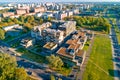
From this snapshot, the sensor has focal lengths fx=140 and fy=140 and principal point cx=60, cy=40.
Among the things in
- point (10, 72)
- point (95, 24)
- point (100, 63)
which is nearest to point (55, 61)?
point (10, 72)

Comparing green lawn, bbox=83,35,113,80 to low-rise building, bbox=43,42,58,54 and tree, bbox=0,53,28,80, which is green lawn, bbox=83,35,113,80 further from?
tree, bbox=0,53,28,80

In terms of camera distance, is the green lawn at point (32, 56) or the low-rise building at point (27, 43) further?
the low-rise building at point (27, 43)

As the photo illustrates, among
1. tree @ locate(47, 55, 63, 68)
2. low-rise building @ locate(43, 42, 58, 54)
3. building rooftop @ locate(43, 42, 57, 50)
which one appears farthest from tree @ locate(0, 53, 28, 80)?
building rooftop @ locate(43, 42, 57, 50)

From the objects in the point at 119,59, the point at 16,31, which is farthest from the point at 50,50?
the point at 16,31

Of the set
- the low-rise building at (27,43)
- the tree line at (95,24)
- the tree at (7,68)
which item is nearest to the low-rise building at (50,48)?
the low-rise building at (27,43)

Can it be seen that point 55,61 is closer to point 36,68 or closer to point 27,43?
point 36,68

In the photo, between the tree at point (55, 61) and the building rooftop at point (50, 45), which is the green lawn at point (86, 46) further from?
the tree at point (55, 61)

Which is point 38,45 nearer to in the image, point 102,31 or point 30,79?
point 30,79

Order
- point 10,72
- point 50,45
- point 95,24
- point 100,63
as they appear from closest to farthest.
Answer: point 10,72
point 100,63
point 50,45
point 95,24
